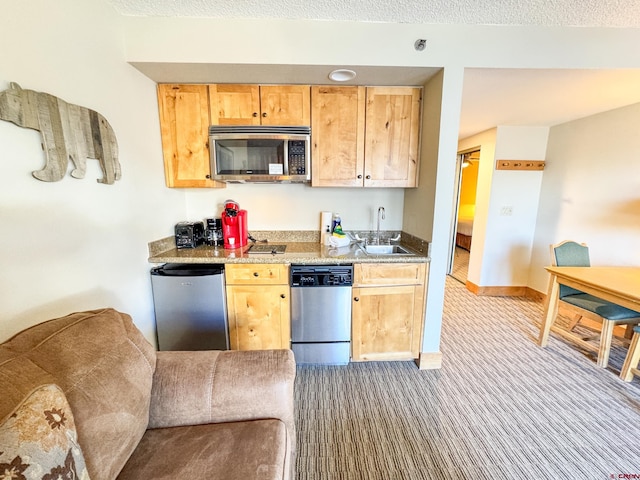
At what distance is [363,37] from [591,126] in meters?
2.79

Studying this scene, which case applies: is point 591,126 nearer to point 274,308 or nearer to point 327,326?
point 327,326

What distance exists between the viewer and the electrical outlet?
3.27 meters

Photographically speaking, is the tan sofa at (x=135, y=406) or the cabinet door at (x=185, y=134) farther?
the cabinet door at (x=185, y=134)

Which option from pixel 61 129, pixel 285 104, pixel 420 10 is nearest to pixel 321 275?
pixel 285 104

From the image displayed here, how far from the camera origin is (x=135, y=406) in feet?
2.98

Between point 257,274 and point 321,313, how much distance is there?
57 centimetres

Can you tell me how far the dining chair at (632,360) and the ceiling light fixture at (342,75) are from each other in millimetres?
2734

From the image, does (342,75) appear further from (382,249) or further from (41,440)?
(41,440)

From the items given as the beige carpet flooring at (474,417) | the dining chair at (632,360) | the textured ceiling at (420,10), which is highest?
the textured ceiling at (420,10)

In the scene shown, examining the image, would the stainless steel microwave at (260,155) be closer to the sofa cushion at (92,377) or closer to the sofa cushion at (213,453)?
the sofa cushion at (92,377)

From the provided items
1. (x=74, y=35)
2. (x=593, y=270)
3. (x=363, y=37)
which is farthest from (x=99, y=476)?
(x=593, y=270)

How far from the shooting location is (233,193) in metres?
A: 2.50

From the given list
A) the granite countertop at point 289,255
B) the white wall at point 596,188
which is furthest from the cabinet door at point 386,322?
the white wall at point 596,188

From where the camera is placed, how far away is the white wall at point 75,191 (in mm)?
1047
